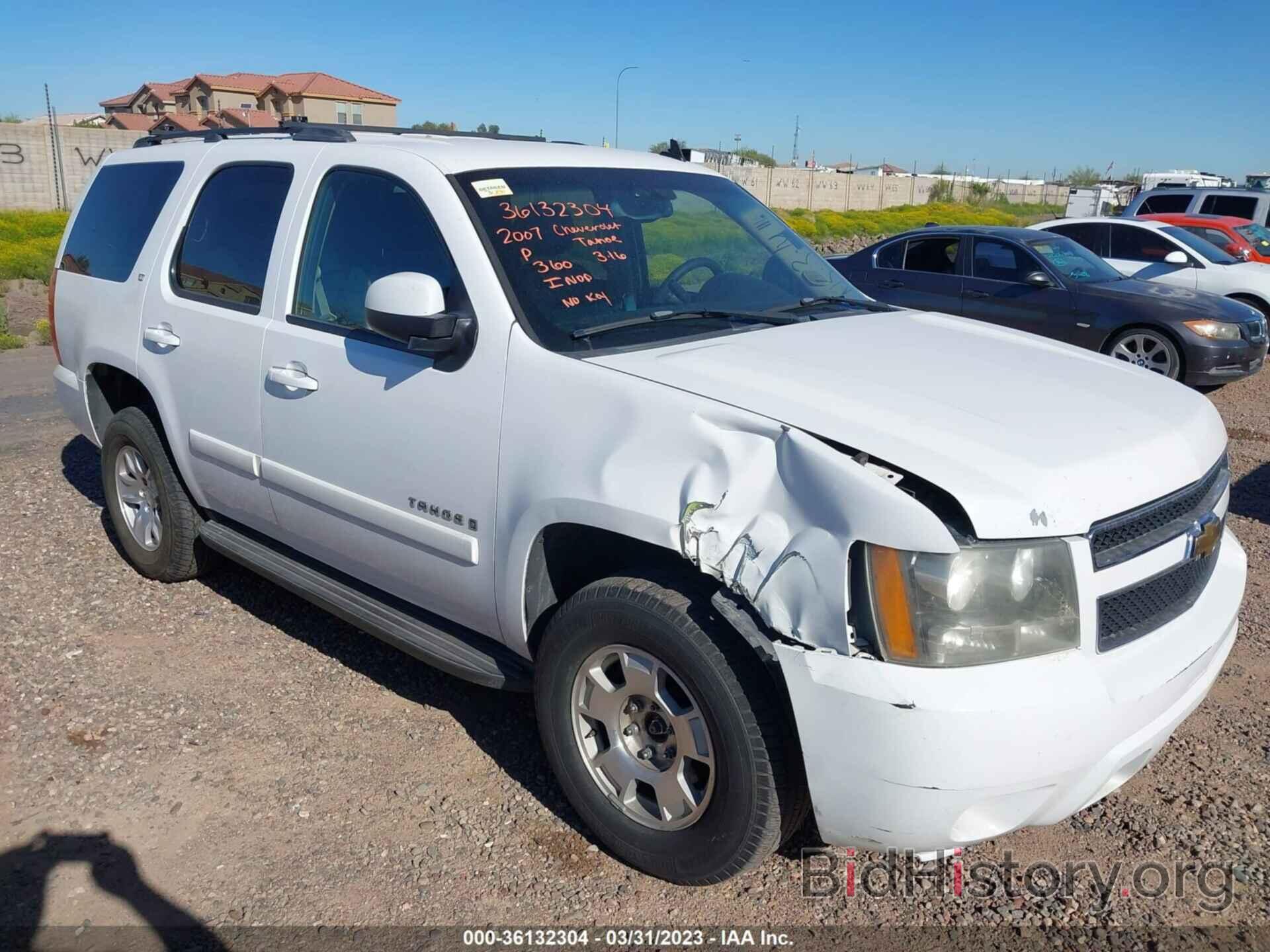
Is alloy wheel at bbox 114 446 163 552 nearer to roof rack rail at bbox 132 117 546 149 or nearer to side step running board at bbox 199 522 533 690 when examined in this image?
side step running board at bbox 199 522 533 690

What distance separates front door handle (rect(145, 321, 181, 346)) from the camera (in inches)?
169

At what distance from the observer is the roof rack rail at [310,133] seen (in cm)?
396

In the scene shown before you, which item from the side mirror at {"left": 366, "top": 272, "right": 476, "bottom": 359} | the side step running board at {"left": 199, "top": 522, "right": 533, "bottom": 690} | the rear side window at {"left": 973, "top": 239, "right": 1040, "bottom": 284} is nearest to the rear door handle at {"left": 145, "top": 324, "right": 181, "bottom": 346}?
the side step running board at {"left": 199, "top": 522, "right": 533, "bottom": 690}

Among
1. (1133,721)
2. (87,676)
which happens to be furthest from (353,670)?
(1133,721)

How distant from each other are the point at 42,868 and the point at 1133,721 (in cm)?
296

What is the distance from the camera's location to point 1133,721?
2.49 metres

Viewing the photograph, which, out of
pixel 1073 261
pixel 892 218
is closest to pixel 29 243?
pixel 1073 261

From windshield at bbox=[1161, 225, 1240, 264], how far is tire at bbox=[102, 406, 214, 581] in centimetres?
1165

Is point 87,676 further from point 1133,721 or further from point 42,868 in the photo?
point 1133,721

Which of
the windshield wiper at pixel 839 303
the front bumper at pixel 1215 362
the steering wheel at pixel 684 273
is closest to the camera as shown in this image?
the steering wheel at pixel 684 273

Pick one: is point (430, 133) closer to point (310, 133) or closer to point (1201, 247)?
point (310, 133)

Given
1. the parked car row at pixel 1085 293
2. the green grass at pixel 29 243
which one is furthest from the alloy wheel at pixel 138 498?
the green grass at pixel 29 243

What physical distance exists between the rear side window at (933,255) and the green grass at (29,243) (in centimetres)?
1165

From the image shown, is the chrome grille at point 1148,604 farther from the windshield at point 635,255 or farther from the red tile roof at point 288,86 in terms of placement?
the red tile roof at point 288,86
